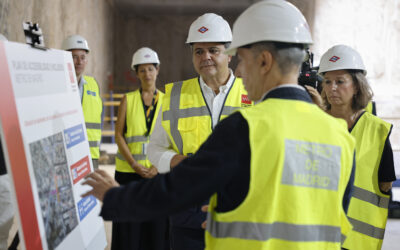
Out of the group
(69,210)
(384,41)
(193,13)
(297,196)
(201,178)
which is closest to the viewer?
(201,178)

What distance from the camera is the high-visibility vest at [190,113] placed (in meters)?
2.15

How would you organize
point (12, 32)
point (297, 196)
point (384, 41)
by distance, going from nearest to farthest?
1. point (297, 196)
2. point (12, 32)
3. point (384, 41)

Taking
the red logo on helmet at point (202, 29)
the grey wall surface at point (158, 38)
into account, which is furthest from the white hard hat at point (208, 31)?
the grey wall surface at point (158, 38)

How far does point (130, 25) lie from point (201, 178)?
606 inches

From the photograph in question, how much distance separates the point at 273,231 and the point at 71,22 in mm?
8031

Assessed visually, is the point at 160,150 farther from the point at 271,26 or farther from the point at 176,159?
the point at 271,26

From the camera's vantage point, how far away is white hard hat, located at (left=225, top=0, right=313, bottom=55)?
1.22m

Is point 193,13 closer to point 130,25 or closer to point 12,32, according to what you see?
point 130,25

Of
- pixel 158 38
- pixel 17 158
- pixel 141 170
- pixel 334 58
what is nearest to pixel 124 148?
pixel 141 170

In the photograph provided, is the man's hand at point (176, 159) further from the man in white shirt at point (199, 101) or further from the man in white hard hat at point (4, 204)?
the man in white hard hat at point (4, 204)

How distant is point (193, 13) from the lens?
1525 cm

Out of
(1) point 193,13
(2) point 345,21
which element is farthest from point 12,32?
(1) point 193,13

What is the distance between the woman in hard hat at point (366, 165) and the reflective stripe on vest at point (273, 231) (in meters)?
1.33

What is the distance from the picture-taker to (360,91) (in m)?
2.52
